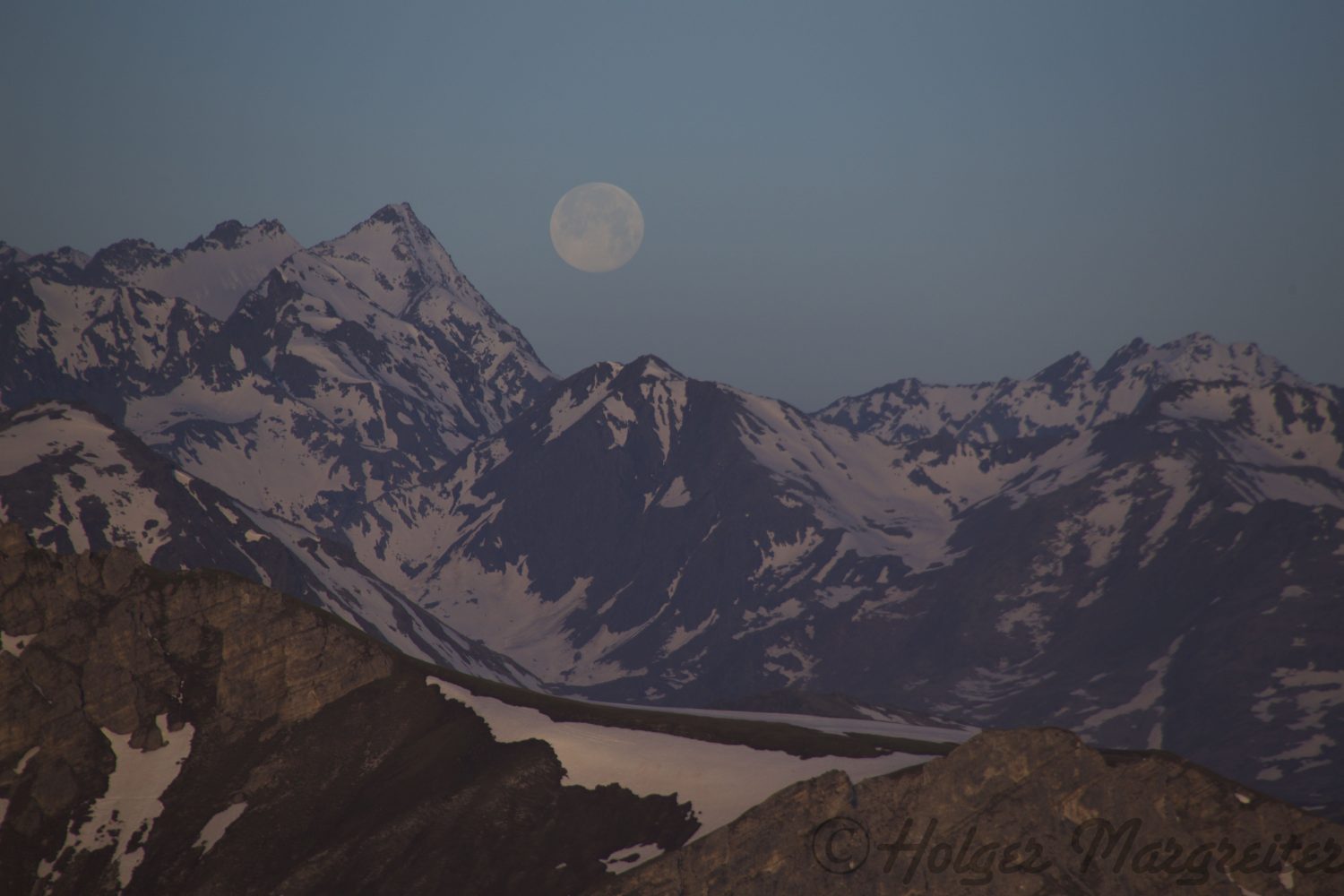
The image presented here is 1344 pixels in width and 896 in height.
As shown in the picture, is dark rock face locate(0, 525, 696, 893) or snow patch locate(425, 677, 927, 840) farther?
dark rock face locate(0, 525, 696, 893)

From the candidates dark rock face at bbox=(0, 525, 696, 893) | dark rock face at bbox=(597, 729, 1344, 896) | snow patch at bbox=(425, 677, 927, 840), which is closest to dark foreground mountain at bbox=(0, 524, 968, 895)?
dark rock face at bbox=(0, 525, 696, 893)

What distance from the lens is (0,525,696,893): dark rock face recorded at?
14650 cm

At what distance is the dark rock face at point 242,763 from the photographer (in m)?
146

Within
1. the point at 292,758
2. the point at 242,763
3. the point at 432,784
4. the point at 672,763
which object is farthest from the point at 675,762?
the point at 242,763

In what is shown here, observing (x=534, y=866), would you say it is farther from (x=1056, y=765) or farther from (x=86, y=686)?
(x=86, y=686)

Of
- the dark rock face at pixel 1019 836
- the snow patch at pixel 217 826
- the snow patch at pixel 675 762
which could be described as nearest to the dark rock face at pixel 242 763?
the snow patch at pixel 217 826

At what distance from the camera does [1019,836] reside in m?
119

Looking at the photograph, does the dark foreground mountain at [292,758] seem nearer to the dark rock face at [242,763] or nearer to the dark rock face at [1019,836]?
the dark rock face at [242,763]

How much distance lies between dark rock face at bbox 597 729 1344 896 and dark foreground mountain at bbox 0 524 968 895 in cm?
1514

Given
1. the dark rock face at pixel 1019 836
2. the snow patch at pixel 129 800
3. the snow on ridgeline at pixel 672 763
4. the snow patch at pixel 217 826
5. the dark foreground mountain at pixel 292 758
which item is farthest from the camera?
the snow patch at pixel 129 800

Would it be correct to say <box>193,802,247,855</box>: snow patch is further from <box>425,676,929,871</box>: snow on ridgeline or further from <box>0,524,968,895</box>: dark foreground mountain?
<box>425,676,929,871</box>: snow on ridgeline

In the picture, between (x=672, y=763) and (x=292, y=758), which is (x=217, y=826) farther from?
(x=672, y=763)

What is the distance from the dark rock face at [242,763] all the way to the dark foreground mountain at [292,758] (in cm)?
24

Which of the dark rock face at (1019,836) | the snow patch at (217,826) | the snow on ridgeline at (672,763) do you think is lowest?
the snow patch at (217,826)
